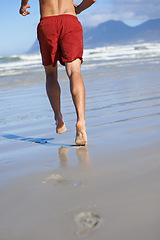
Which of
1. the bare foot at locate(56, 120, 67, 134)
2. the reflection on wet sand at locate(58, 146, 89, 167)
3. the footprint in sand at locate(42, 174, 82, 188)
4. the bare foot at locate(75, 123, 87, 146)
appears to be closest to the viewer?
the footprint in sand at locate(42, 174, 82, 188)

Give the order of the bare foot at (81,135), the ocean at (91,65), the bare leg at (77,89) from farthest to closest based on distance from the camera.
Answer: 1. the ocean at (91,65)
2. the bare leg at (77,89)
3. the bare foot at (81,135)

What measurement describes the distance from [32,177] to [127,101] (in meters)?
2.62

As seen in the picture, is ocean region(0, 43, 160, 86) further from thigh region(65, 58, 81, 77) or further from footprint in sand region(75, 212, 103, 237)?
footprint in sand region(75, 212, 103, 237)

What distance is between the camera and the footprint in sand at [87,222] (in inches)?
44.0

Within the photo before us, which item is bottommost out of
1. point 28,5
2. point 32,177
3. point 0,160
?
point 0,160

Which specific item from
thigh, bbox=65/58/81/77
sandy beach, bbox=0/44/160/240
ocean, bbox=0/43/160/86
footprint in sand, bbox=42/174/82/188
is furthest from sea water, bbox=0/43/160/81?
footprint in sand, bbox=42/174/82/188

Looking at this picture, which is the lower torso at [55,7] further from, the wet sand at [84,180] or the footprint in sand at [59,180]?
the footprint in sand at [59,180]

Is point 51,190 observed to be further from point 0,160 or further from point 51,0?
point 51,0

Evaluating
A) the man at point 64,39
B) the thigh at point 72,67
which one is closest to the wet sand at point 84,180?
the man at point 64,39

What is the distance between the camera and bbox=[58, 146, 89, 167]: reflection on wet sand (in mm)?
1957

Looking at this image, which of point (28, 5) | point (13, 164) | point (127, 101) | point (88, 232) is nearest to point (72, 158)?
point (13, 164)

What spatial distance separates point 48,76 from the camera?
106 inches

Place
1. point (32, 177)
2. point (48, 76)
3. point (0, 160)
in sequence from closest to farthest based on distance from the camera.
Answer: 1. point (32, 177)
2. point (0, 160)
3. point (48, 76)

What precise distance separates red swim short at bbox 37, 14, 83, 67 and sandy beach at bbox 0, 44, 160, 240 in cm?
66
